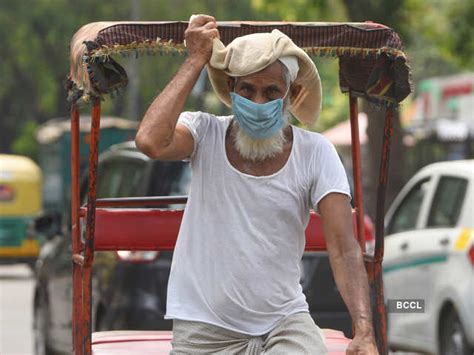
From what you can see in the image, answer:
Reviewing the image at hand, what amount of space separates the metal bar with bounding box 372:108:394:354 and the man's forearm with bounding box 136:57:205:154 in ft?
3.76

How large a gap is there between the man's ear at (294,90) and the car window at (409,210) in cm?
602

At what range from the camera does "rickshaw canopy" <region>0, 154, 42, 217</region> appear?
23562 millimetres

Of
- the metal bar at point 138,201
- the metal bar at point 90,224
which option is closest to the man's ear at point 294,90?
the metal bar at point 90,224

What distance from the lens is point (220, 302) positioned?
4.62m

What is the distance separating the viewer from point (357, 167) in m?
6.07

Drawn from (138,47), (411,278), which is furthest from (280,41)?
(411,278)

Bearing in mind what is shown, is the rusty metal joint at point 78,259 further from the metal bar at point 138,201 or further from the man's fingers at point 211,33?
the man's fingers at point 211,33

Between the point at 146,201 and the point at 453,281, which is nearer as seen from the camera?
the point at 146,201

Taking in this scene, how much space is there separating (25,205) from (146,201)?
55.8ft

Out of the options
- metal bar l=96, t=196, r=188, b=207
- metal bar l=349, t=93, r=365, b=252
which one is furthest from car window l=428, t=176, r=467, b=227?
metal bar l=349, t=93, r=365, b=252

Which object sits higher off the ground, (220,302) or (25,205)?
(220,302)

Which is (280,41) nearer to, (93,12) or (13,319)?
(13,319)

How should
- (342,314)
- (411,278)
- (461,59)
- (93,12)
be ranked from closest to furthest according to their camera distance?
1. (342,314)
2. (411,278)
3. (461,59)
4. (93,12)

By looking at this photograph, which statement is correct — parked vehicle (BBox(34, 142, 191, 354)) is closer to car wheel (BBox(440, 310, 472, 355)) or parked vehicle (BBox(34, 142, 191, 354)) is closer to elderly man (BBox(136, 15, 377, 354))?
car wheel (BBox(440, 310, 472, 355))
